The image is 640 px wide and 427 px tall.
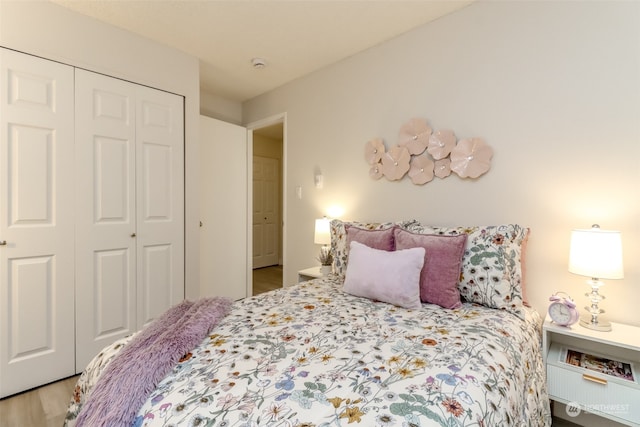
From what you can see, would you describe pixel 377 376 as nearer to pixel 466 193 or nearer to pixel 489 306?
pixel 489 306

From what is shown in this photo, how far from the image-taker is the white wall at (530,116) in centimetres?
157

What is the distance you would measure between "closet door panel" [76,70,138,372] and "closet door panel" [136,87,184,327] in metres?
0.06

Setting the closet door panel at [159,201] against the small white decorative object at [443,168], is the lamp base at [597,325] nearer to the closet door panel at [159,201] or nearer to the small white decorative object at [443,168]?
the small white decorative object at [443,168]

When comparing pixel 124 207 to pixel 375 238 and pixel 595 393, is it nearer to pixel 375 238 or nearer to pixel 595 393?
pixel 375 238

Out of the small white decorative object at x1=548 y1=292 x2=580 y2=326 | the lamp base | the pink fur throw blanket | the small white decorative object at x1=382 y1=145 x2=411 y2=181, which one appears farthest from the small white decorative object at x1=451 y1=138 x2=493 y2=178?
the pink fur throw blanket

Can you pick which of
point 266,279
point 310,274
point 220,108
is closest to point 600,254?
point 310,274

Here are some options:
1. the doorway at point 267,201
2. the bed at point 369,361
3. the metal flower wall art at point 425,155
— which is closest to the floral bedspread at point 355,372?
the bed at point 369,361

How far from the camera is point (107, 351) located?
1.20m

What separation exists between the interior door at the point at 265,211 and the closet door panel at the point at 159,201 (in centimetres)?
276

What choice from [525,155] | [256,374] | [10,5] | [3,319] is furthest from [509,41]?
[3,319]

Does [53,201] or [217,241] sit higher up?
[53,201]

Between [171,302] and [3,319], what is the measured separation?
1002 mm

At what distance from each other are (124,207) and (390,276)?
2.00 m

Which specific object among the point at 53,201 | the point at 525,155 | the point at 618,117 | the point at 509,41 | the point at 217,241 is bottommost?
the point at 217,241
